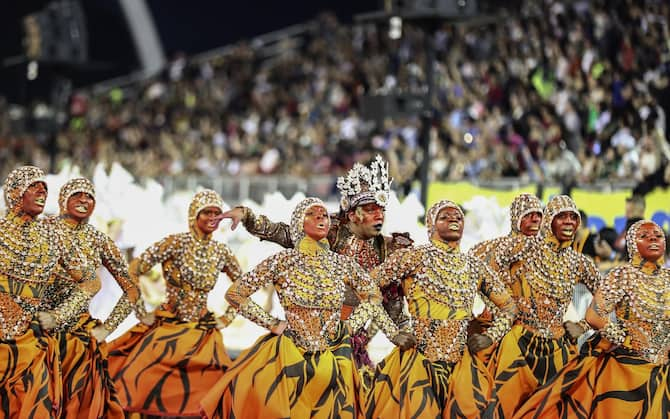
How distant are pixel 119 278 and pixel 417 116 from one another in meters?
6.59

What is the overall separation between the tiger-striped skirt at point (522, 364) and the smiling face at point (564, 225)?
2.07 ft

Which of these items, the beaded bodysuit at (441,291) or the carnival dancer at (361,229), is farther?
the carnival dancer at (361,229)

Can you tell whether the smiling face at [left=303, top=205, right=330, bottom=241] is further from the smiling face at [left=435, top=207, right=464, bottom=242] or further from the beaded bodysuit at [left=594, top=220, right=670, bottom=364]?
the beaded bodysuit at [left=594, top=220, right=670, bottom=364]

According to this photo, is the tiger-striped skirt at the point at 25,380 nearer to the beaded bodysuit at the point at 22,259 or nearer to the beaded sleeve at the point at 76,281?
the beaded bodysuit at the point at 22,259

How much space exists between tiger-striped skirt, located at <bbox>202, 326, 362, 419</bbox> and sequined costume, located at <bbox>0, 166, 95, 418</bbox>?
967mm

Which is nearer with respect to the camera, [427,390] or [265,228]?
[427,390]

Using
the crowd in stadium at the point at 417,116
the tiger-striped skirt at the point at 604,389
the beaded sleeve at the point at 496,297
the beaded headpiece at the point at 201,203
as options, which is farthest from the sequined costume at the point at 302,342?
the crowd in stadium at the point at 417,116

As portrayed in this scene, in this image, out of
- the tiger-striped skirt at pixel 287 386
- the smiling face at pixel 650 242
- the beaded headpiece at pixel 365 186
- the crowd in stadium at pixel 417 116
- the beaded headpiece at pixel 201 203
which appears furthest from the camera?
the crowd in stadium at pixel 417 116

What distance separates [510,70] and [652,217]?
20.2ft

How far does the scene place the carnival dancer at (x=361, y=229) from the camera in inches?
295

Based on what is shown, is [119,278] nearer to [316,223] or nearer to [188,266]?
[188,266]

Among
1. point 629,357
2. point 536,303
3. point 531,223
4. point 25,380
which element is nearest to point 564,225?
point 531,223

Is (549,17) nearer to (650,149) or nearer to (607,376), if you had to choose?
(650,149)

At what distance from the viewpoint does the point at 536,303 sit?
7461 mm
